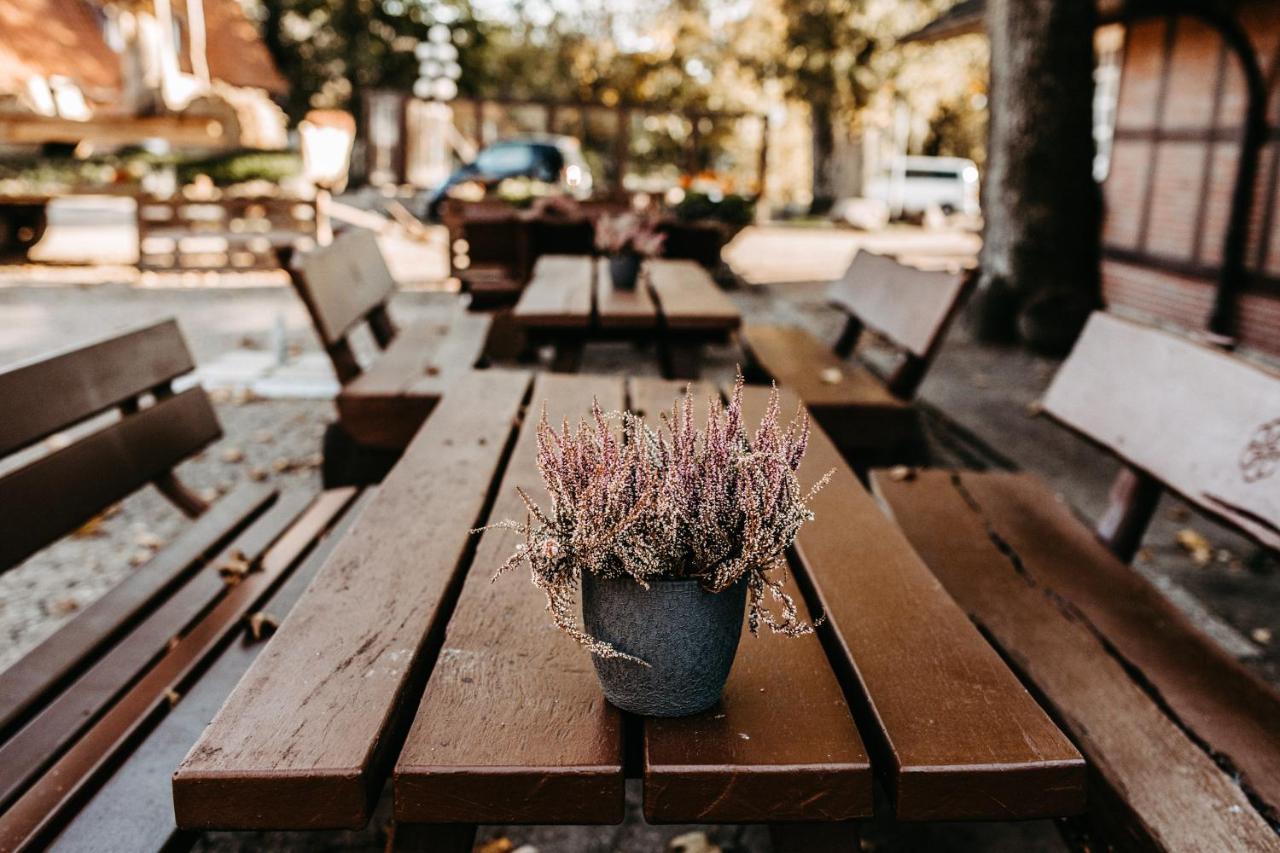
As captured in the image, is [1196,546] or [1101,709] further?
[1196,546]

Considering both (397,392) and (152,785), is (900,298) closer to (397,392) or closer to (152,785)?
(397,392)

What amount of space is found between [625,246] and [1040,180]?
15.0ft

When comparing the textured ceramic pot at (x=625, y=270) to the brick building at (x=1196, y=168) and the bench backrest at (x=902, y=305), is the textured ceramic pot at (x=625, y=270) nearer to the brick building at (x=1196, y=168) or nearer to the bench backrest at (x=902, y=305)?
the bench backrest at (x=902, y=305)

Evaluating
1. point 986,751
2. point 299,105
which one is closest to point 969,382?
point 986,751

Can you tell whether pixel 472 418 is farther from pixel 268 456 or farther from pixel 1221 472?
pixel 268 456

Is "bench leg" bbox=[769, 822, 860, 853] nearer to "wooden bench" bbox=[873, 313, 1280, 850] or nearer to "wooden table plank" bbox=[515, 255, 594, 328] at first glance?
"wooden bench" bbox=[873, 313, 1280, 850]

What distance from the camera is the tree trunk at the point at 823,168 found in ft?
83.1

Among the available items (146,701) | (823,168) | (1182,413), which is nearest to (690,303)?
(1182,413)

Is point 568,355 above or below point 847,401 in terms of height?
below

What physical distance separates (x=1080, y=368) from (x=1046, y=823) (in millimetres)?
1460

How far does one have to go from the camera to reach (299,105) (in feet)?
93.9

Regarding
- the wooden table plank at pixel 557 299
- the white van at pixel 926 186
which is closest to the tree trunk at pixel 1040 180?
the wooden table plank at pixel 557 299

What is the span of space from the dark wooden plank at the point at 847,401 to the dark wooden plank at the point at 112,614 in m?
2.00

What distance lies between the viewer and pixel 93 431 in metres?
2.88
